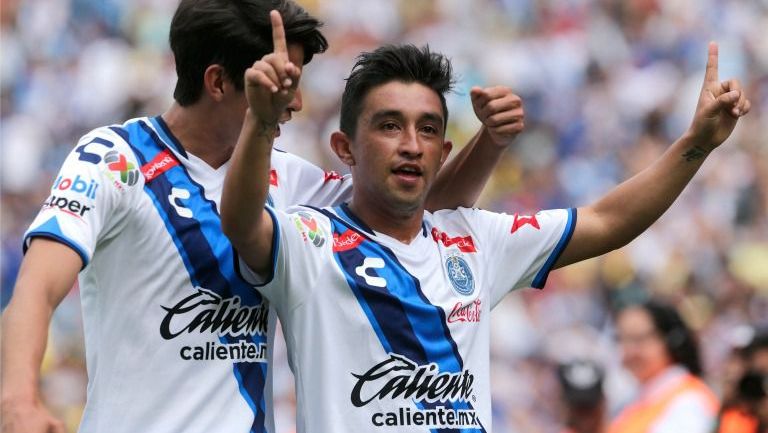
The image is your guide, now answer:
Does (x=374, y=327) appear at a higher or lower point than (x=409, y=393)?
higher

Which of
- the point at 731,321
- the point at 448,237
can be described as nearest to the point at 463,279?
the point at 448,237

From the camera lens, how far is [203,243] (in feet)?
15.0

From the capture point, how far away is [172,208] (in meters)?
4.58

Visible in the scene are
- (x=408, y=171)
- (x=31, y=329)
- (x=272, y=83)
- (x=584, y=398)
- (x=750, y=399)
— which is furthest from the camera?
(x=584, y=398)

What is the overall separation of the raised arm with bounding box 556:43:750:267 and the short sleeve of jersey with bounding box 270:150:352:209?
767 mm

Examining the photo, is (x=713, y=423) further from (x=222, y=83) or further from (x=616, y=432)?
(x=222, y=83)

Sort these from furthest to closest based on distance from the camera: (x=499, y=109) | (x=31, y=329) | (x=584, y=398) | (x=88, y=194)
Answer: (x=584, y=398) → (x=499, y=109) → (x=88, y=194) → (x=31, y=329)

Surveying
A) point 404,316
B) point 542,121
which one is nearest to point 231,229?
point 404,316

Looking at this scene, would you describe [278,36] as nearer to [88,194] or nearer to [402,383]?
[88,194]

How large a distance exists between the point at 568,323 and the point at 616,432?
19.5 feet

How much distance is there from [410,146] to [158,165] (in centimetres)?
77

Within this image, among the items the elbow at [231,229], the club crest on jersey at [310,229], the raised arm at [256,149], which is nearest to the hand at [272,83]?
the raised arm at [256,149]

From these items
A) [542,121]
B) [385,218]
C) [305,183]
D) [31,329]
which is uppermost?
[542,121]

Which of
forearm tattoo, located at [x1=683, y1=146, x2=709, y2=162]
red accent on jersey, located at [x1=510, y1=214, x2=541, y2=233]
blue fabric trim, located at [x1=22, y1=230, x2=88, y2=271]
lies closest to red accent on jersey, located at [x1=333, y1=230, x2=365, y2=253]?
red accent on jersey, located at [x1=510, y1=214, x2=541, y2=233]
